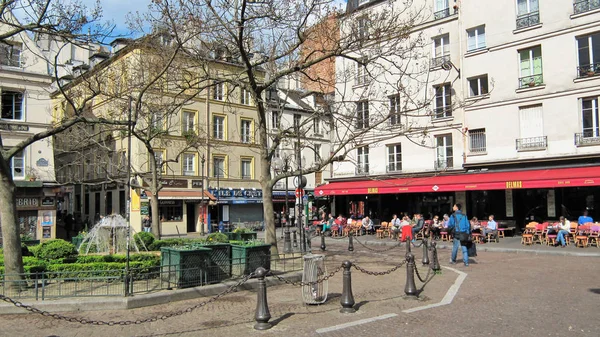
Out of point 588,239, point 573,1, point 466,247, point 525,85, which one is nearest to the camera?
point 466,247

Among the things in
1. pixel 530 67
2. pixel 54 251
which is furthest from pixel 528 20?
pixel 54 251

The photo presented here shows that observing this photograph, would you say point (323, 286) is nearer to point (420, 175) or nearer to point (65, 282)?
point (65, 282)

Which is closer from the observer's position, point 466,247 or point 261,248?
point 261,248

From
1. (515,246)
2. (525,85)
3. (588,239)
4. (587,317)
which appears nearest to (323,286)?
(587,317)

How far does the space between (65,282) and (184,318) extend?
3.31 m

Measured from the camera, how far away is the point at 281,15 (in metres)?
12.0

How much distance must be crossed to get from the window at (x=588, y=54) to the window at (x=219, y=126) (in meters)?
25.7

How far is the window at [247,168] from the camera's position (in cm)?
3991

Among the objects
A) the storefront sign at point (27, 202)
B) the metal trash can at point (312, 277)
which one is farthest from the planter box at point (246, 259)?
the storefront sign at point (27, 202)

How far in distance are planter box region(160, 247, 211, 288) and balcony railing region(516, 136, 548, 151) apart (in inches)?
716

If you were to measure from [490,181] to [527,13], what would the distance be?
28.0 feet

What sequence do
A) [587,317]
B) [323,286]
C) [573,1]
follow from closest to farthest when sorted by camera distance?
[587,317], [323,286], [573,1]

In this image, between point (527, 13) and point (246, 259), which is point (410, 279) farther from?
point (527, 13)

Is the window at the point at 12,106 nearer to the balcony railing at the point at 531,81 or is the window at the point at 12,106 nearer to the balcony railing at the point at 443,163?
the balcony railing at the point at 443,163
